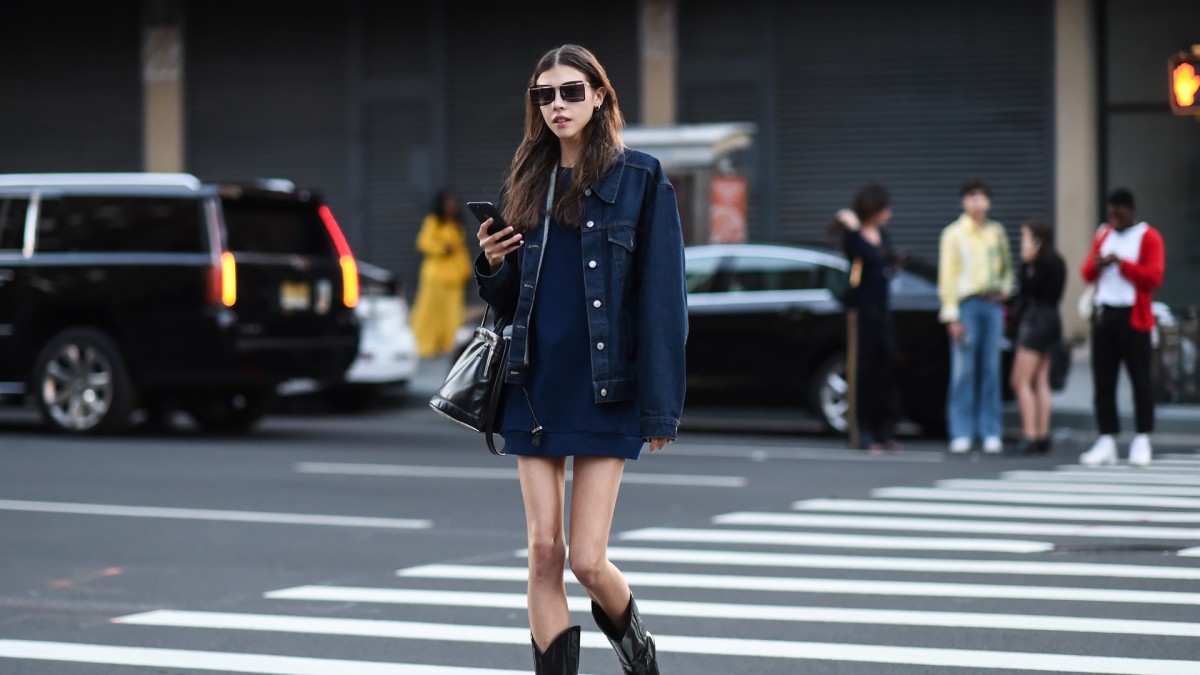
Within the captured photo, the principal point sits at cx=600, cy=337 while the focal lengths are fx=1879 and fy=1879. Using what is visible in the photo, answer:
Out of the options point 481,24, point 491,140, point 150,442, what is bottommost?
point 150,442

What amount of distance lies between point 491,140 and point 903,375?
9.25 meters

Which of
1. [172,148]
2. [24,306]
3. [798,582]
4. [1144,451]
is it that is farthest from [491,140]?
[798,582]

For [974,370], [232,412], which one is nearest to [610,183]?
[974,370]

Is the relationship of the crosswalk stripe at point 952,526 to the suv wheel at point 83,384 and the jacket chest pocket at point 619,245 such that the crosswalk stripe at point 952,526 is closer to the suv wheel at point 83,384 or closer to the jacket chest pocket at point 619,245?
the jacket chest pocket at point 619,245

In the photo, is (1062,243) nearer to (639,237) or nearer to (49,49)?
(49,49)

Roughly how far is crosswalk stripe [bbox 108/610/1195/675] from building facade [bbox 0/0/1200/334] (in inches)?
507

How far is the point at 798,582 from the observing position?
7.69 meters

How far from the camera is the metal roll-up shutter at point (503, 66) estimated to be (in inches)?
839

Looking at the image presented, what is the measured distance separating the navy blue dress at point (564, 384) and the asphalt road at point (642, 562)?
1587 millimetres

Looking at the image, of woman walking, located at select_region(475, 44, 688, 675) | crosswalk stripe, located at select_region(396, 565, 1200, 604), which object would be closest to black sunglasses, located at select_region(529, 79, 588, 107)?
woman walking, located at select_region(475, 44, 688, 675)

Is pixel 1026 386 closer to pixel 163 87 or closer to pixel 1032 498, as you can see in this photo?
pixel 1032 498

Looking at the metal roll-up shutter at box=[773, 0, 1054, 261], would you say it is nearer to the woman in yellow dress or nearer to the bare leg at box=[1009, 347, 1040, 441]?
the woman in yellow dress

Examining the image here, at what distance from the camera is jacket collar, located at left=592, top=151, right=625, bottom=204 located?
4.66 meters

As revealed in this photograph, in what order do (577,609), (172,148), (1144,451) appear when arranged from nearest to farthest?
(577,609) → (1144,451) → (172,148)
